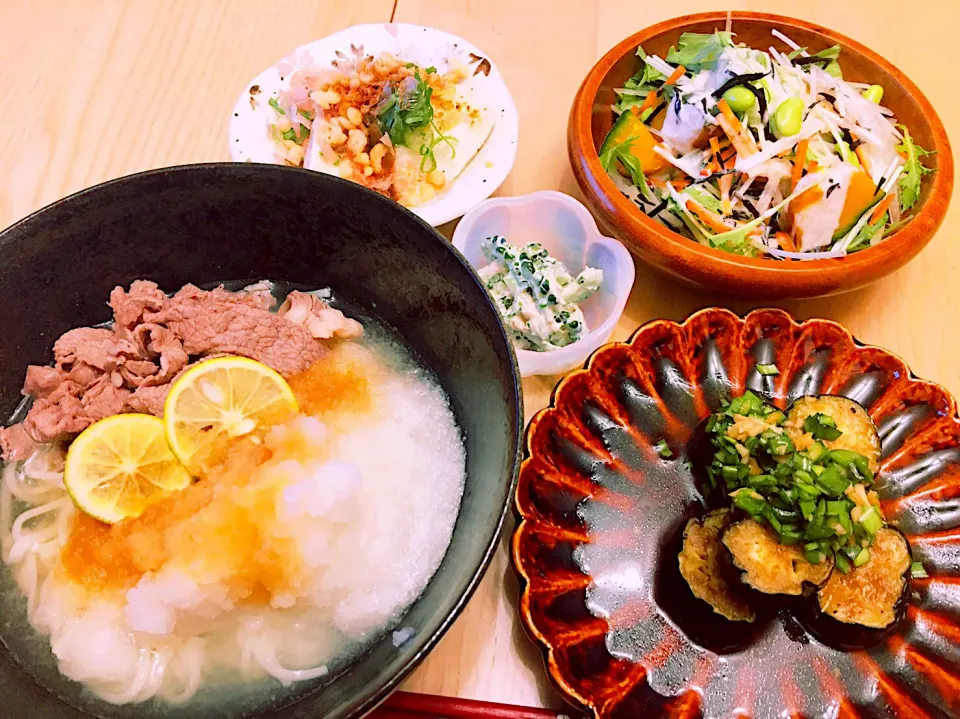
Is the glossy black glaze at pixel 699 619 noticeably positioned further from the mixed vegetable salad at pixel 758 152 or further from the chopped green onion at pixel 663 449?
the mixed vegetable salad at pixel 758 152

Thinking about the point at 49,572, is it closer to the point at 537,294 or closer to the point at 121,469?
the point at 121,469

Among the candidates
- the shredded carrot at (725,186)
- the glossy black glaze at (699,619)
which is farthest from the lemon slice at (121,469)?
the shredded carrot at (725,186)

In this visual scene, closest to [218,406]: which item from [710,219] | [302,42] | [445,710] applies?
[445,710]

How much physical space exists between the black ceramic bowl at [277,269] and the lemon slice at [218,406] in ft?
0.84

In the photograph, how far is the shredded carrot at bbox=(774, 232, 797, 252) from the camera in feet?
5.03

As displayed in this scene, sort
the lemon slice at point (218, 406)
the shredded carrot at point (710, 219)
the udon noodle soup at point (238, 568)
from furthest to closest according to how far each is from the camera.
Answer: the shredded carrot at point (710, 219) < the lemon slice at point (218, 406) < the udon noodle soup at point (238, 568)

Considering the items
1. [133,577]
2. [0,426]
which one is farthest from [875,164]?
[0,426]

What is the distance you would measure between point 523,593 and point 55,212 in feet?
3.11

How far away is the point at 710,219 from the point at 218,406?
1074 mm

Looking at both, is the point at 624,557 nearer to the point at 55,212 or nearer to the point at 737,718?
the point at 737,718

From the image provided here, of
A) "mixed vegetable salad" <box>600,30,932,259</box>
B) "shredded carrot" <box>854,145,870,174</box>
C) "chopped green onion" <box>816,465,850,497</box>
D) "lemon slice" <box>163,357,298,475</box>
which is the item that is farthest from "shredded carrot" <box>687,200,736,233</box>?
"lemon slice" <box>163,357,298,475</box>

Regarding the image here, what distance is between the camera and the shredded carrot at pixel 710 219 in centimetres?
153

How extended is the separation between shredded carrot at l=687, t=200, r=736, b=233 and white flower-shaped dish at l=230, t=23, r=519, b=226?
0.42 meters

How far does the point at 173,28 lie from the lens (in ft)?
6.52
